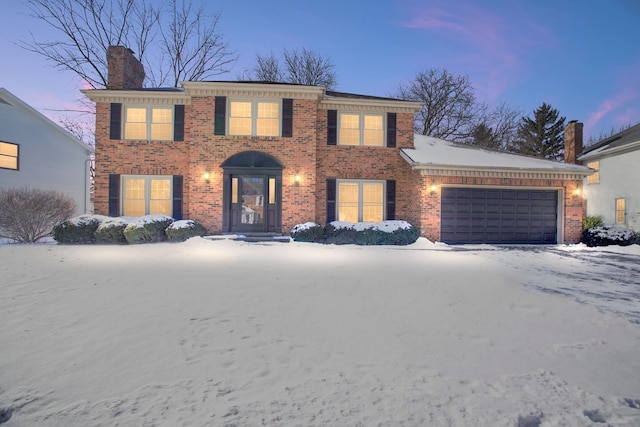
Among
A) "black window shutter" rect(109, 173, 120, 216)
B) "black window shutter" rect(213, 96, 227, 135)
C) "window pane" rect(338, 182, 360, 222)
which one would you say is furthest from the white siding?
"black window shutter" rect(109, 173, 120, 216)

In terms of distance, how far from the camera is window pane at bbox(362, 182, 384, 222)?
45.4 ft

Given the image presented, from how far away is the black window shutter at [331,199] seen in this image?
13.6m

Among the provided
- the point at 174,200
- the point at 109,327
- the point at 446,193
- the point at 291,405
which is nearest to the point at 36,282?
the point at 109,327

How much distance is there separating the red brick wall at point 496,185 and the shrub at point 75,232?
11807 millimetres

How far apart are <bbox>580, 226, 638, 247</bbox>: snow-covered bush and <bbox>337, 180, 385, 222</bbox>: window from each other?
8.25 m

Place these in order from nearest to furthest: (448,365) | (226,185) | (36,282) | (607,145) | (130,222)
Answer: (448,365), (36,282), (130,222), (226,185), (607,145)

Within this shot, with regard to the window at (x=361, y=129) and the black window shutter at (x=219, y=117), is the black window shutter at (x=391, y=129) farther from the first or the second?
the black window shutter at (x=219, y=117)

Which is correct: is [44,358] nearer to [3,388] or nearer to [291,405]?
[3,388]

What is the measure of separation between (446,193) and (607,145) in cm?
1286

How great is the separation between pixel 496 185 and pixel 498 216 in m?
1.29

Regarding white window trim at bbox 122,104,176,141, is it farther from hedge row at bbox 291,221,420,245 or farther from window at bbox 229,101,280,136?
hedge row at bbox 291,221,420,245

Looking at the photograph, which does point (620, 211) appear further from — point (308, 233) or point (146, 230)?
point (146, 230)

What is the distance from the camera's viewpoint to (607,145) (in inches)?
731

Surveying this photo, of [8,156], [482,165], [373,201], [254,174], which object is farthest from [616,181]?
[8,156]
